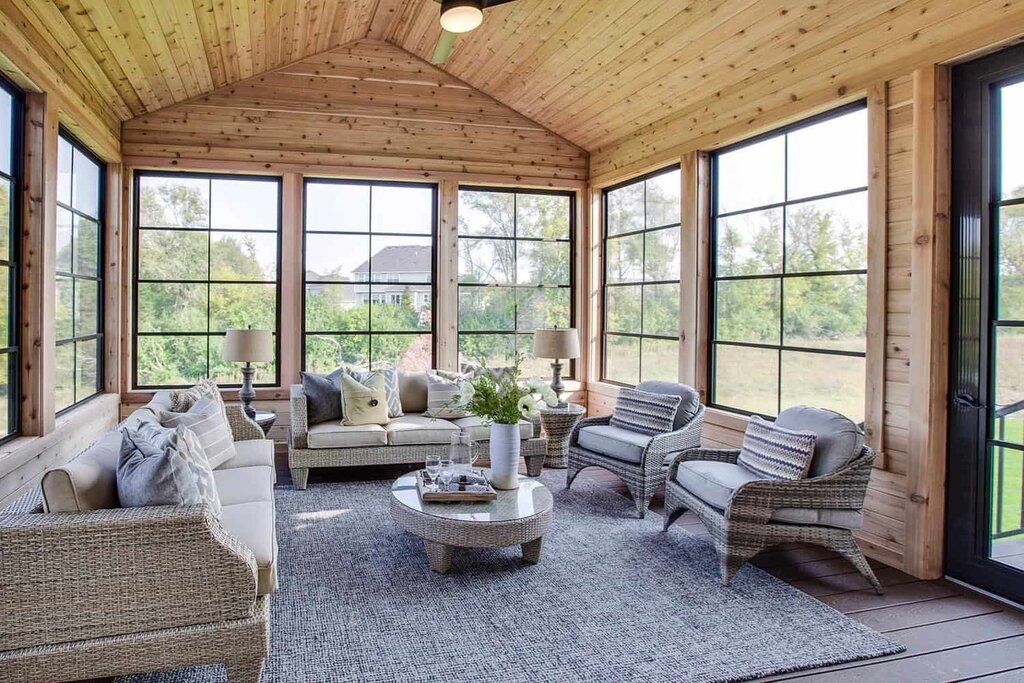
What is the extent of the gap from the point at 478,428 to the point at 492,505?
1930 mm

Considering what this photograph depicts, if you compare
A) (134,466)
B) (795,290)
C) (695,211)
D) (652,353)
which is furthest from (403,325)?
(134,466)

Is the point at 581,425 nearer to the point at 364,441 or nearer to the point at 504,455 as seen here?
the point at 504,455

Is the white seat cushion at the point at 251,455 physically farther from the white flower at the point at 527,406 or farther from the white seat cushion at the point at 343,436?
the white flower at the point at 527,406

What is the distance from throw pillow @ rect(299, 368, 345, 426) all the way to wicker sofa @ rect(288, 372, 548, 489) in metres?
0.06

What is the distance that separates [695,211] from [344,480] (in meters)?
3.37

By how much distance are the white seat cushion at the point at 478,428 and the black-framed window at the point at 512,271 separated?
109cm

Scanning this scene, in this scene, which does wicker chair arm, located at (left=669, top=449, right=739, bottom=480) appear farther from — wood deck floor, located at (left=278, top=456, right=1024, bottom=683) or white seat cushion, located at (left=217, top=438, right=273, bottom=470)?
white seat cushion, located at (left=217, top=438, right=273, bottom=470)

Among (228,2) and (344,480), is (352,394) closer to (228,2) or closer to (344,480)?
(344,480)

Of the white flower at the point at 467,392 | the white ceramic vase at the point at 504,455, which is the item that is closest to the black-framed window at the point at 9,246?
the white flower at the point at 467,392

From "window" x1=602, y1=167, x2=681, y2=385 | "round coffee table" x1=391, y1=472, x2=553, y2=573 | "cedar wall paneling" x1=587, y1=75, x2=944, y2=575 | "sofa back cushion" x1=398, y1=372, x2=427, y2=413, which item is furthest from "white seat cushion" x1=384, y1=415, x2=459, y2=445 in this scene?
"cedar wall paneling" x1=587, y1=75, x2=944, y2=575

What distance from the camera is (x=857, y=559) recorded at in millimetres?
3285

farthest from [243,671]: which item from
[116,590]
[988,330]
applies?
[988,330]

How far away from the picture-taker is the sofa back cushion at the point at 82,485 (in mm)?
2221

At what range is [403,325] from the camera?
21.2 ft
